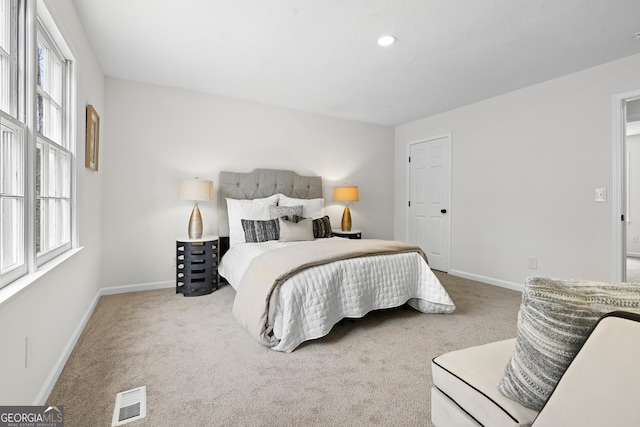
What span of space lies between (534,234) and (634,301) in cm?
331

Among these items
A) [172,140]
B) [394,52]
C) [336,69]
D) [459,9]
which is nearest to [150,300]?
[172,140]

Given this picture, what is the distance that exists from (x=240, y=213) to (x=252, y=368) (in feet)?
6.88

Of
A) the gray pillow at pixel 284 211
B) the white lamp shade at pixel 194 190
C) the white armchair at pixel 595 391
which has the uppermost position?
the white lamp shade at pixel 194 190

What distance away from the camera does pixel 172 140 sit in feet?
12.0

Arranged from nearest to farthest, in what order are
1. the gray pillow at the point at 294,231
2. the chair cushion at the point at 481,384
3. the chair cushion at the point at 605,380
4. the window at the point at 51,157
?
the chair cushion at the point at 605,380
the chair cushion at the point at 481,384
the window at the point at 51,157
the gray pillow at the point at 294,231

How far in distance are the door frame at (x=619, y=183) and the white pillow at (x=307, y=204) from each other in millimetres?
3083

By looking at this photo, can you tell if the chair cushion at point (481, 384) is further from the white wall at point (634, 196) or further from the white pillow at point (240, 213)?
the white wall at point (634, 196)

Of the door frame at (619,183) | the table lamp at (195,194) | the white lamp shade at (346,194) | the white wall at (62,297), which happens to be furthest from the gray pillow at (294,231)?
the door frame at (619,183)

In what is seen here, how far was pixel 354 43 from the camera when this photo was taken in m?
2.60

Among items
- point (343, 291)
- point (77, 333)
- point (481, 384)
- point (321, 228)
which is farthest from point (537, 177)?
point (77, 333)

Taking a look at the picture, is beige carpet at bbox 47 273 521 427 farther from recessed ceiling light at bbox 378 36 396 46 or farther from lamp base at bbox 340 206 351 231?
recessed ceiling light at bbox 378 36 396 46

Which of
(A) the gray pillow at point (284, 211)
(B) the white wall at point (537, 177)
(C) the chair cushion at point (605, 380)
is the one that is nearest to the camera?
(C) the chair cushion at point (605, 380)

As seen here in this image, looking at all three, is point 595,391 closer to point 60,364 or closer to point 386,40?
point 60,364

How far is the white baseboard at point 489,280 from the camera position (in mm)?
3678
